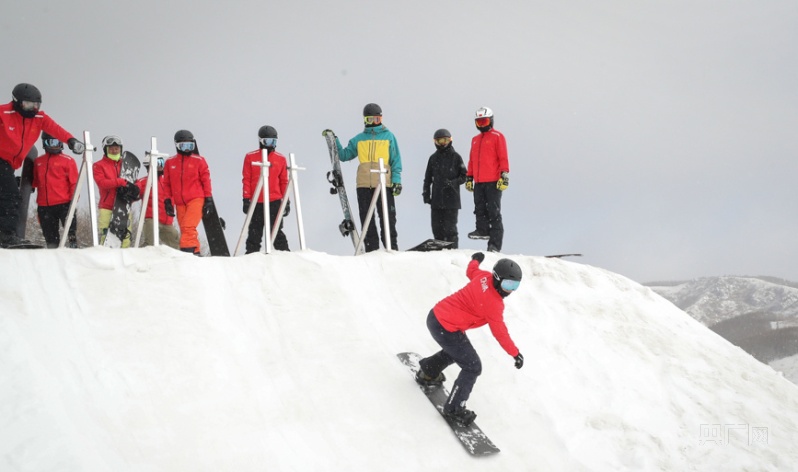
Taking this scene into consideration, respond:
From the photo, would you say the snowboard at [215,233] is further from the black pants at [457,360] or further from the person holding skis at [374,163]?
the black pants at [457,360]

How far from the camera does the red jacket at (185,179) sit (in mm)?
8180

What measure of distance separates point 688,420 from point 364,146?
A: 5.85 meters

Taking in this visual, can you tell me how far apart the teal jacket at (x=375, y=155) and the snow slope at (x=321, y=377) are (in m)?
1.70

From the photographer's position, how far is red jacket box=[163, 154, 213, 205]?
818 cm

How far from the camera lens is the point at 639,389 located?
6816mm

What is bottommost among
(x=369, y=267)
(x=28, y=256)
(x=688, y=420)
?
(x=688, y=420)

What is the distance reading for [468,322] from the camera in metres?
5.94

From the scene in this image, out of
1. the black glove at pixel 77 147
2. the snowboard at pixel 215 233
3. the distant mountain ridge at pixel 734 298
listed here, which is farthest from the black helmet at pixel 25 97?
the distant mountain ridge at pixel 734 298

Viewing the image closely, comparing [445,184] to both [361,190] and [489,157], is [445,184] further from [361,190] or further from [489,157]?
[361,190]

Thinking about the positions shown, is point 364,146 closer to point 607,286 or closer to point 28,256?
point 607,286

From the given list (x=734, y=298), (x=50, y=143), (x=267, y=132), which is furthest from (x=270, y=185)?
(x=734, y=298)

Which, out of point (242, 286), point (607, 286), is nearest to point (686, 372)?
point (607, 286)

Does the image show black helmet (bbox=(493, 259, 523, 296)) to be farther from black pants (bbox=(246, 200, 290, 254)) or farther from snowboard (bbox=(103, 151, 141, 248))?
snowboard (bbox=(103, 151, 141, 248))

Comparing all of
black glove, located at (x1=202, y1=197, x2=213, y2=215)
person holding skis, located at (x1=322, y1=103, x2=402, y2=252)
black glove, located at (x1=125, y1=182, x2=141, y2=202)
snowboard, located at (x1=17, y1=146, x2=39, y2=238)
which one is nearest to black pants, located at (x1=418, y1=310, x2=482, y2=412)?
person holding skis, located at (x1=322, y1=103, x2=402, y2=252)
